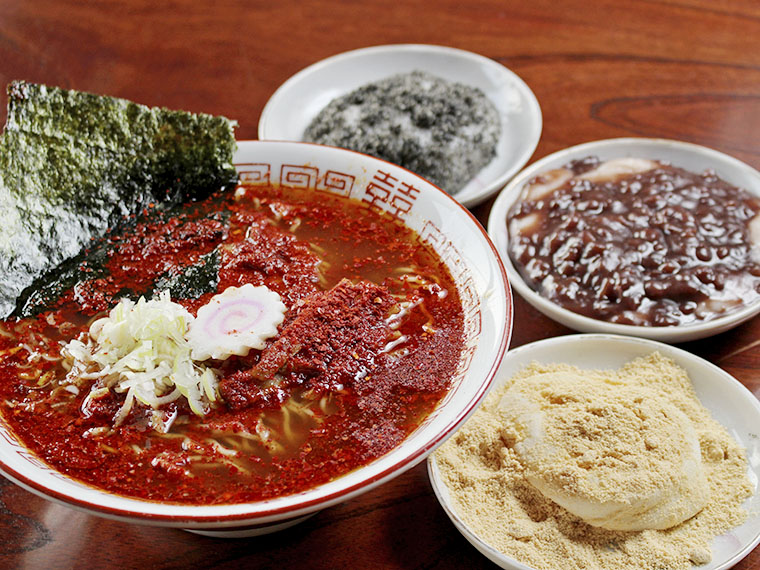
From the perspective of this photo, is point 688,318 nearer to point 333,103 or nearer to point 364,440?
point 364,440

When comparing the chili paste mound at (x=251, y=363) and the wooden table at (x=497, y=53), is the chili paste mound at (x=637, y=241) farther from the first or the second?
the chili paste mound at (x=251, y=363)

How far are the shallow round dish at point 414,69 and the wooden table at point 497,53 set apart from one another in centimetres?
10

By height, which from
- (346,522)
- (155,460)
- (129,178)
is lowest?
(346,522)

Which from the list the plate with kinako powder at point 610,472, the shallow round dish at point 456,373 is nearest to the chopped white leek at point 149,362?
the shallow round dish at point 456,373

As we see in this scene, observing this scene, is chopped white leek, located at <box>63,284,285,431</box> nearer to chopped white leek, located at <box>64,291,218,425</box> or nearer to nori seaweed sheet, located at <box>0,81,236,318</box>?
chopped white leek, located at <box>64,291,218,425</box>

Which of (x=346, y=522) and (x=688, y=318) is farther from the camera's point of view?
(x=688, y=318)

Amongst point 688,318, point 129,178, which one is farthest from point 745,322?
point 129,178

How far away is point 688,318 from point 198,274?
1308mm

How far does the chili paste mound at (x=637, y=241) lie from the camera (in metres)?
2.04

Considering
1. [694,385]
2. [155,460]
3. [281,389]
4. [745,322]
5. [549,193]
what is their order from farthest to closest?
[549,193], [745,322], [694,385], [281,389], [155,460]

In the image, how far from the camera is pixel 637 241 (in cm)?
221

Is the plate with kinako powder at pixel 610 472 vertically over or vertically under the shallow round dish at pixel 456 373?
under

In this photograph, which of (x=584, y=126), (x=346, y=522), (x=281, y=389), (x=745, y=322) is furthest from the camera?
(x=584, y=126)

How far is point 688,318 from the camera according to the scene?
6.56 feet
